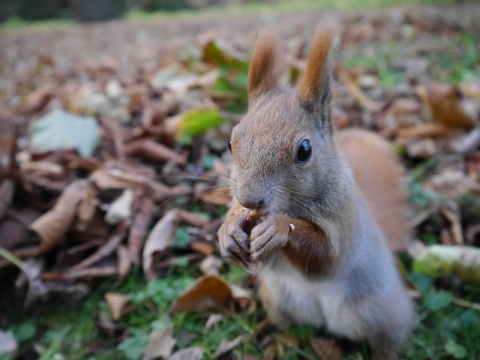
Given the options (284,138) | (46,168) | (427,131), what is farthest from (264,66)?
(427,131)

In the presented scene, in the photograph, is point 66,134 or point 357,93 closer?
point 66,134

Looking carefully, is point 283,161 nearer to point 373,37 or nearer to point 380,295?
point 380,295

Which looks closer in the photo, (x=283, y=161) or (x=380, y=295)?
(x=283, y=161)

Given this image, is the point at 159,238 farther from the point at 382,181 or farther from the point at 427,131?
the point at 427,131

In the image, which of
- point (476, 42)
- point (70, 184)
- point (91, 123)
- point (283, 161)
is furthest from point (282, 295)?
point (476, 42)

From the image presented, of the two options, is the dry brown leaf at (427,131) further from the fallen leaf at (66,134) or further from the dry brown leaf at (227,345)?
the fallen leaf at (66,134)

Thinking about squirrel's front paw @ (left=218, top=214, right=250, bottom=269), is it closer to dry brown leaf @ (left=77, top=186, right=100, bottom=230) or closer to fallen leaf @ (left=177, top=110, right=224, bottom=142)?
dry brown leaf @ (left=77, top=186, right=100, bottom=230)

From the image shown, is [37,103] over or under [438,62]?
under

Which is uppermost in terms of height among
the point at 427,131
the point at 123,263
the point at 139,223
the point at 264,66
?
the point at 264,66
